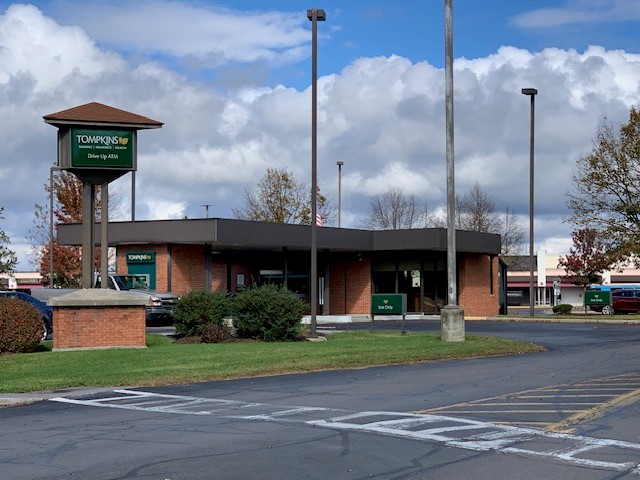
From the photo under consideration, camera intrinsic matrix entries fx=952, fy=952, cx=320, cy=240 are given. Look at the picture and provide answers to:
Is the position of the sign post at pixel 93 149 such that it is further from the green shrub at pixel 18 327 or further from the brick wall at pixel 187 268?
the brick wall at pixel 187 268

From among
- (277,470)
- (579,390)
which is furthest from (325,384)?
(277,470)

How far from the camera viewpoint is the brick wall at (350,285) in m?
50.2

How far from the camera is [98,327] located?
2241cm

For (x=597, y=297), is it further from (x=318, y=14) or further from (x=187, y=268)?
(x=318, y=14)

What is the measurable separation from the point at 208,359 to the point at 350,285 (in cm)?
3074

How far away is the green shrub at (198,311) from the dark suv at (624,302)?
1327 inches

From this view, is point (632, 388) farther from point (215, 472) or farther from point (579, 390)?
point (215, 472)

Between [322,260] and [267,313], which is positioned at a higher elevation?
[322,260]

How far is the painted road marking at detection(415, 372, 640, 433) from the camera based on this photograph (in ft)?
38.9

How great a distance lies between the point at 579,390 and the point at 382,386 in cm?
323

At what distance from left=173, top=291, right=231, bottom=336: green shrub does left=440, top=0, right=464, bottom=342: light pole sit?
234 inches

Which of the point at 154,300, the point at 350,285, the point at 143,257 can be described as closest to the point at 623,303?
the point at 350,285

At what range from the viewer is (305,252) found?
159ft

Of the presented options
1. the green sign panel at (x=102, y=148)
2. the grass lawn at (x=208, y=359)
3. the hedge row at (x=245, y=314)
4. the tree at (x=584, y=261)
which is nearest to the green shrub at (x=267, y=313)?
the hedge row at (x=245, y=314)
